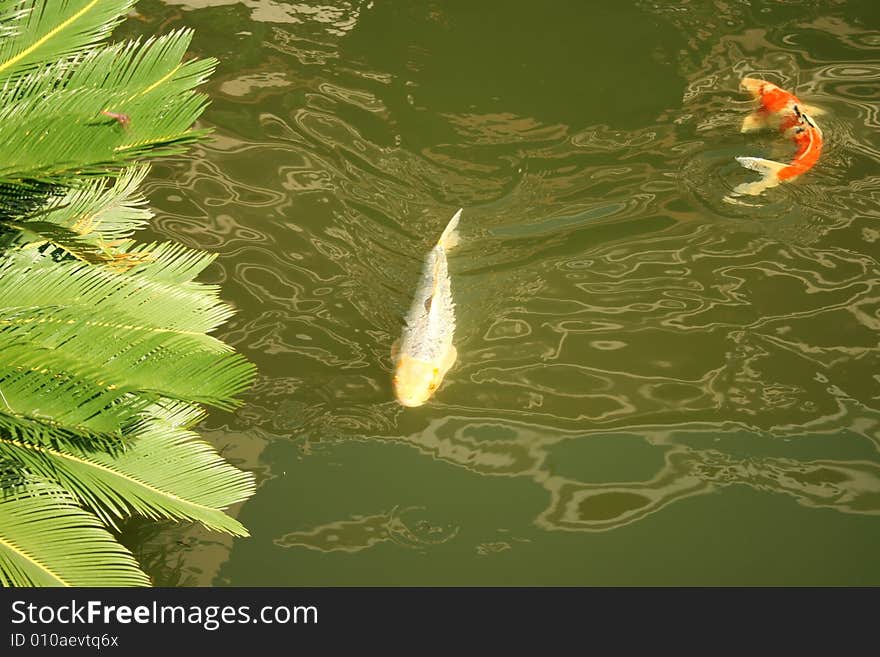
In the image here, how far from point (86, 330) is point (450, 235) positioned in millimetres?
3577

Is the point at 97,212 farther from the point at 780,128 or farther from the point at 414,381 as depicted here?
the point at 780,128

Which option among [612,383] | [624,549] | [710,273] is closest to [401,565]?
[624,549]

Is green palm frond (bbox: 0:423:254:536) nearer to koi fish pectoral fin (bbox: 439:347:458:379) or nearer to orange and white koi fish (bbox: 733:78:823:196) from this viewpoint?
koi fish pectoral fin (bbox: 439:347:458:379)

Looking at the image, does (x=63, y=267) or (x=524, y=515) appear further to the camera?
(x=524, y=515)

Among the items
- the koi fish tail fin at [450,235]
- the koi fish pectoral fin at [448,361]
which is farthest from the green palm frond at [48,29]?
the koi fish tail fin at [450,235]

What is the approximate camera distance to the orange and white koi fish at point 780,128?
6359 mm

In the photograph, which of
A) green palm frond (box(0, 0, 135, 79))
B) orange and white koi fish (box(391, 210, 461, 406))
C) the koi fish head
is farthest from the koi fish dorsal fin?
green palm frond (box(0, 0, 135, 79))

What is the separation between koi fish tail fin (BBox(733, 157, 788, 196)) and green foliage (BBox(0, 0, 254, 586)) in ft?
14.1

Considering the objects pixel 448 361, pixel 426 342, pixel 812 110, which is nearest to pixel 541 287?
pixel 448 361

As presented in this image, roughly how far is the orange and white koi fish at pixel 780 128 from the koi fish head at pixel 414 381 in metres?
2.96

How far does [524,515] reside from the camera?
4531 mm

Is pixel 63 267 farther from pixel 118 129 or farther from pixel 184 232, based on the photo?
pixel 184 232

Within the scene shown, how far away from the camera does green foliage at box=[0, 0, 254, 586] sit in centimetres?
257

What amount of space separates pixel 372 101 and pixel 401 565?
428 centimetres
